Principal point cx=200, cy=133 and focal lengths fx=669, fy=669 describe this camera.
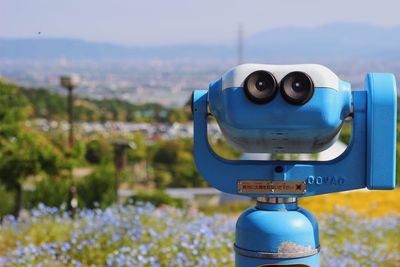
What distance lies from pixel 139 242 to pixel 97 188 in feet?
25.0

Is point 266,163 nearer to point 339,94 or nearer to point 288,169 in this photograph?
point 288,169

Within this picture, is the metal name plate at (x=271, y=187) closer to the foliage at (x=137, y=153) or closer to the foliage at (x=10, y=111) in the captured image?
the foliage at (x=10, y=111)

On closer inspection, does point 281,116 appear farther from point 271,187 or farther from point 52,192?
point 52,192

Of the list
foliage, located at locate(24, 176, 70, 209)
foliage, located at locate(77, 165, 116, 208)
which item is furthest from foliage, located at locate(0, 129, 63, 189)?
foliage, located at locate(77, 165, 116, 208)

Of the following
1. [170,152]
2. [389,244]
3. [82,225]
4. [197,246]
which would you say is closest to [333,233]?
[389,244]

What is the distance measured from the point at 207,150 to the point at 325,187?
414 mm

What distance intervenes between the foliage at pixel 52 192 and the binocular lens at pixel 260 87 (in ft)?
29.7

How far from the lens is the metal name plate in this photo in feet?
7.29

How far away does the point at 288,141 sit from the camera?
218cm

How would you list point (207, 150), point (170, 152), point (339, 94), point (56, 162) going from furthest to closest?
point (170, 152)
point (56, 162)
point (207, 150)
point (339, 94)

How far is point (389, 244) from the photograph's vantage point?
5.08 meters

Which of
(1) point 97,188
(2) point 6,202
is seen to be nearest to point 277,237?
(2) point 6,202

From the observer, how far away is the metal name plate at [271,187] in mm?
2223

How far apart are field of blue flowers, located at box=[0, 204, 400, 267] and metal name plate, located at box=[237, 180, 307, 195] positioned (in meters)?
1.68
